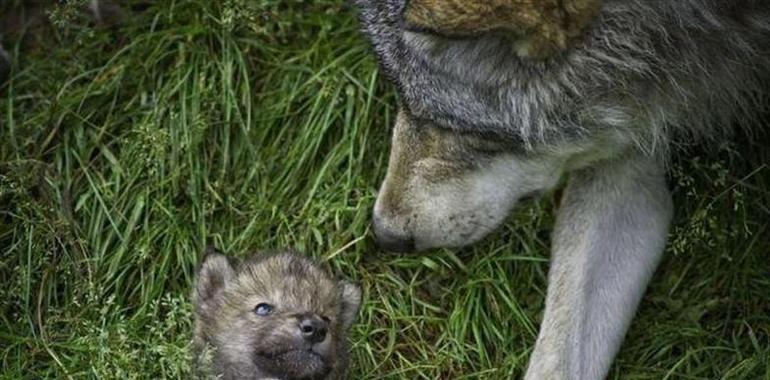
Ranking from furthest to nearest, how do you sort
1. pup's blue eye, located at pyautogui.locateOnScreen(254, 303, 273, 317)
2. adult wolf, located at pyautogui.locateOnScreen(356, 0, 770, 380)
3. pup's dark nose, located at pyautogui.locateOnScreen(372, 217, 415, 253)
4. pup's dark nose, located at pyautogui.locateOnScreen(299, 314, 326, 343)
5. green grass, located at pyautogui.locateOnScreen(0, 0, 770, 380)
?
green grass, located at pyautogui.locateOnScreen(0, 0, 770, 380) → pup's dark nose, located at pyautogui.locateOnScreen(372, 217, 415, 253) → pup's blue eye, located at pyautogui.locateOnScreen(254, 303, 273, 317) → pup's dark nose, located at pyautogui.locateOnScreen(299, 314, 326, 343) → adult wolf, located at pyautogui.locateOnScreen(356, 0, 770, 380)

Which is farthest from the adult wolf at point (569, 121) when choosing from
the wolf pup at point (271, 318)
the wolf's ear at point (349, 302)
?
the wolf pup at point (271, 318)

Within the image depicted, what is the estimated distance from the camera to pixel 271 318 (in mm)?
4422

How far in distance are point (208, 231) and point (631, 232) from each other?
161 cm

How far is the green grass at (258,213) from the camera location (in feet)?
16.9

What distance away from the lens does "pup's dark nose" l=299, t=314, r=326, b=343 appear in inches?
168

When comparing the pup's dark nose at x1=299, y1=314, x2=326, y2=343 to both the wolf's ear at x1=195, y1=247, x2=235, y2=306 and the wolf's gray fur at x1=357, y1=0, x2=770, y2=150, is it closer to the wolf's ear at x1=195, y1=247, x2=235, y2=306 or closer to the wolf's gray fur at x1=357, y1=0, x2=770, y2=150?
the wolf's ear at x1=195, y1=247, x2=235, y2=306

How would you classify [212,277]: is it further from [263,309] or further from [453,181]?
[453,181]

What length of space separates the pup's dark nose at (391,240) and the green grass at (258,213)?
0.59 m

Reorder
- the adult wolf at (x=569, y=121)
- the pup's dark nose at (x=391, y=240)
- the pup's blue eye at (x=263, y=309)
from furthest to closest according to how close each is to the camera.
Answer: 1. the pup's dark nose at (x=391, y=240)
2. the pup's blue eye at (x=263, y=309)
3. the adult wolf at (x=569, y=121)

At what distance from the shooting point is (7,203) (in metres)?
5.38

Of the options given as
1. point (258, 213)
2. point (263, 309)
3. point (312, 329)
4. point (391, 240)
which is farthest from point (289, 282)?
point (258, 213)

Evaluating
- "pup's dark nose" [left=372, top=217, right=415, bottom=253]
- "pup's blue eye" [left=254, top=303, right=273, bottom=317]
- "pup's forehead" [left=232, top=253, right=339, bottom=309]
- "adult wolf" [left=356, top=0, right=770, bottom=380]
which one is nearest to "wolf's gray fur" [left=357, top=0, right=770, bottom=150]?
"adult wolf" [left=356, top=0, right=770, bottom=380]

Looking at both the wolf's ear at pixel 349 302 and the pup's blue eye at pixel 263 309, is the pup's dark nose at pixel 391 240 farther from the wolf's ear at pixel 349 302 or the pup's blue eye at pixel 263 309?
the pup's blue eye at pixel 263 309

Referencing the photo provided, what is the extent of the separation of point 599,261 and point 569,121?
3.25ft
